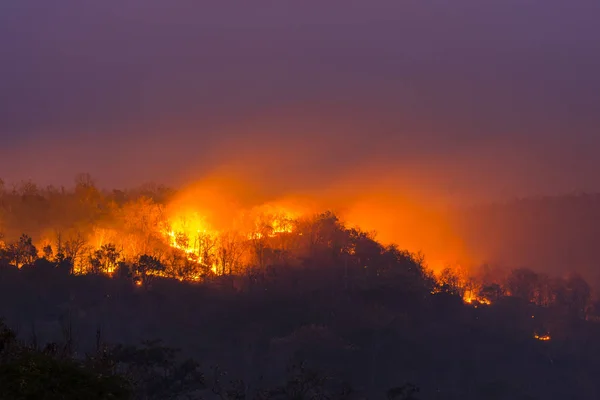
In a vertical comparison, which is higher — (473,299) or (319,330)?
(473,299)

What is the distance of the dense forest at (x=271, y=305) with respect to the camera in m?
108

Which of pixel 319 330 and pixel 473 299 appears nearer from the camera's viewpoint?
pixel 319 330

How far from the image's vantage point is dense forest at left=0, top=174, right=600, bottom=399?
108 meters

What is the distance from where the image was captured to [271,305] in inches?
4958

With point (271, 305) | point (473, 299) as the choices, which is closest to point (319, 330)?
point (271, 305)

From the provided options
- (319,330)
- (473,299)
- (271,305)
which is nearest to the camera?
(319,330)

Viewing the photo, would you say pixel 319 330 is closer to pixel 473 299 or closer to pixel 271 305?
pixel 271 305

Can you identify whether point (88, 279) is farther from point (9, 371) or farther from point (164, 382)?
point (9, 371)

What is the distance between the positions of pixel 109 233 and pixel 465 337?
76082 millimetres

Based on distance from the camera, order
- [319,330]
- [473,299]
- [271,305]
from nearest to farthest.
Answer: [319,330] → [271,305] → [473,299]

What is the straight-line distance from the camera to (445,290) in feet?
460

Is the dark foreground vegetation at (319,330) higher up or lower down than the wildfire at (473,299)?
lower down

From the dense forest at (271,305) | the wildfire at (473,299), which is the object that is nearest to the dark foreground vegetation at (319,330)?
the dense forest at (271,305)

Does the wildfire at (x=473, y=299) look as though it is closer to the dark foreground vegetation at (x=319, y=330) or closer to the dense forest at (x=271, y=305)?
the dense forest at (x=271, y=305)
